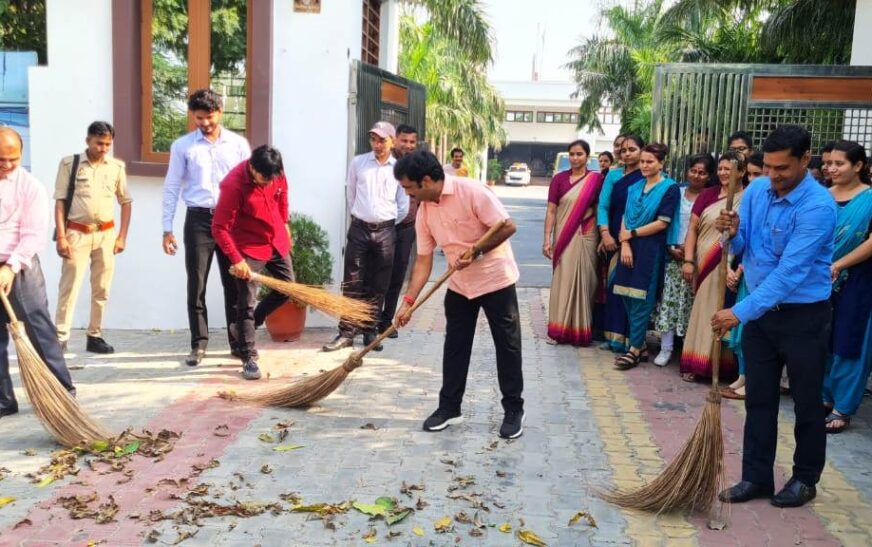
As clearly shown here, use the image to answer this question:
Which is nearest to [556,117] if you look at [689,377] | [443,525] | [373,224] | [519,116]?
[519,116]

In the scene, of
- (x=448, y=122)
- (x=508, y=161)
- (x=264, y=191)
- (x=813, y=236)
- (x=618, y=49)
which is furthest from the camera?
(x=508, y=161)

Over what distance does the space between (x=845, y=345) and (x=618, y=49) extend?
1117 inches

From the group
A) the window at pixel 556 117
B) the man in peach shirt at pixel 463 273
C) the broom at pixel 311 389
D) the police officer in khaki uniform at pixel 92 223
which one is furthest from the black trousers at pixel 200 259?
the window at pixel 556 117

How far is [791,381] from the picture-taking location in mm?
4113

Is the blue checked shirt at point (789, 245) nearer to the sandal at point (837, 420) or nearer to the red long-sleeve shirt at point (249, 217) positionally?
the sandal at point (837, 420)

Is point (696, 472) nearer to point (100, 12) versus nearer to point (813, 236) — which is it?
point (813, 236)

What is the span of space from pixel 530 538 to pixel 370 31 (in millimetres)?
7524

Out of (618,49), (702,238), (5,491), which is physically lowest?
(5,491)

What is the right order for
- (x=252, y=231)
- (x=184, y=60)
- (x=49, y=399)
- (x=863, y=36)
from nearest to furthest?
(x=49, y=399)
(x=252, y=231)
(x=184, y=60)
(x=863, y=36)

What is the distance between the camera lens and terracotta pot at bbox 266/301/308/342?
7477mm

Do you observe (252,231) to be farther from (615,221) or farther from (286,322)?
(615,221)

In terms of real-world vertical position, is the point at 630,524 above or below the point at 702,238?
below

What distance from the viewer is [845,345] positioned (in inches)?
214

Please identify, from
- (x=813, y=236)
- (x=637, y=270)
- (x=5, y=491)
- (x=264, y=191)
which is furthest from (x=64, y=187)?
(x=813, y=236)
